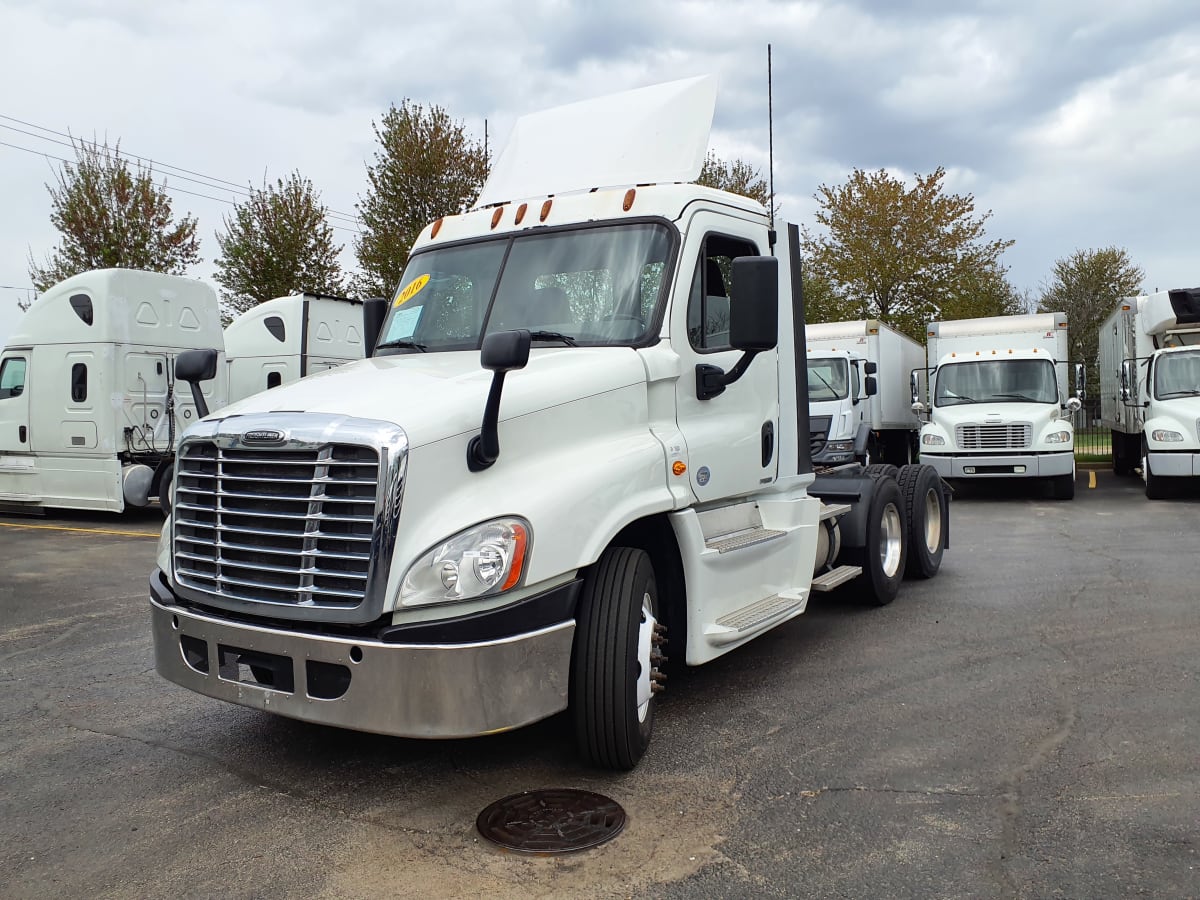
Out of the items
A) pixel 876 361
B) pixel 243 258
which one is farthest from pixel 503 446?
pixel 243 258

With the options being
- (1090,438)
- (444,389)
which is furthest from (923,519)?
(1090,438)

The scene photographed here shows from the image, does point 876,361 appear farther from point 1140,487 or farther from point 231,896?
point 231,896

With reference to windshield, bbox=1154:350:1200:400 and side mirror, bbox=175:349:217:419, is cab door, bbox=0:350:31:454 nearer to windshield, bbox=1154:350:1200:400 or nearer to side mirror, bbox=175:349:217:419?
side mirror, bbox=175:349:217:419

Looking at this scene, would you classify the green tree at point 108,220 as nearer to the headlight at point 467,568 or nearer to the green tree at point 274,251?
the green tree at point 274,251

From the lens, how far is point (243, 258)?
26281 mm

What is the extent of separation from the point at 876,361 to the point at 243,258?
16.3m

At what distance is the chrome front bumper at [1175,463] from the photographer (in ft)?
47.2

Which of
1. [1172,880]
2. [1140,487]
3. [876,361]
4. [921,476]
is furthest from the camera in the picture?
[876,361]

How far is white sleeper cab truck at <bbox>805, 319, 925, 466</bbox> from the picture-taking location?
17.9m

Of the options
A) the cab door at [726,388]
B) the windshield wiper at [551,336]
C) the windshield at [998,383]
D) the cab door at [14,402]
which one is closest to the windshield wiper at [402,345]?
the windshield wiper at [551,336]

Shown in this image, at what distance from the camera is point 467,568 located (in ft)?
12.4

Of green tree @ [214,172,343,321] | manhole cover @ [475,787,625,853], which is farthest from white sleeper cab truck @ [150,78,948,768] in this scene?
green tree @ [214,172,343,321]

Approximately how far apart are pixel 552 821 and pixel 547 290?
2570 mm

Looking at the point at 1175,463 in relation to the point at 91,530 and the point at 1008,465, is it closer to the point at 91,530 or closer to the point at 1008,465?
the point at 1008,465
